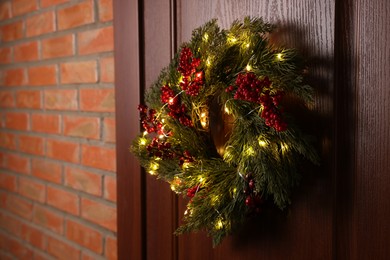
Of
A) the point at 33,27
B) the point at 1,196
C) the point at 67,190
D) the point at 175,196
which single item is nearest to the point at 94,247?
the point at 67,190

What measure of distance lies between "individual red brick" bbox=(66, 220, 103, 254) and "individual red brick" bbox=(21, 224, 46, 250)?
0.19m

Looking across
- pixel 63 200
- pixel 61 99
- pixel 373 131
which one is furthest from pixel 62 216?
pixel 373 131

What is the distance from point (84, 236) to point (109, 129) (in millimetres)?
373

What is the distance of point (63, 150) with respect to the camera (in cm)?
128

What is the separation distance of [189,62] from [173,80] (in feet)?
0.20

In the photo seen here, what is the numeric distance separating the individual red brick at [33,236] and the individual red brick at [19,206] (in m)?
0.05

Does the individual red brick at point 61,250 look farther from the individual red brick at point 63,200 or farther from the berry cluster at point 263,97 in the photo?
the berry cluster at point 263,97

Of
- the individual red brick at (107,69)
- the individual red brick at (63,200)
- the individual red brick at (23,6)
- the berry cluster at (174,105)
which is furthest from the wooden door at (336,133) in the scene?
the individual red brick at (23,6)

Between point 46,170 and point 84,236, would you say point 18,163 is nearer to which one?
point 46,170

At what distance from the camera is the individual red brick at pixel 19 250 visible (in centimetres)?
147

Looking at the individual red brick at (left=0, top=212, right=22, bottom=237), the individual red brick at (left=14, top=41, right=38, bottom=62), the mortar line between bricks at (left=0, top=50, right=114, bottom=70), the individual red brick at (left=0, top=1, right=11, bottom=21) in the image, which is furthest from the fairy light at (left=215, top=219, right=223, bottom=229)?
the individual red brick at (left=0, top=1, right=11, bottom=21)

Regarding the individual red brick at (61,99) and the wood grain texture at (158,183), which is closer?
the wood grain texture at (158,183)

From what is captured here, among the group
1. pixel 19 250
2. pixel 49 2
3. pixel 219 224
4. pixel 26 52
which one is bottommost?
pixel 19 250

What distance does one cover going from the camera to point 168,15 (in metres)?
0.91
